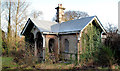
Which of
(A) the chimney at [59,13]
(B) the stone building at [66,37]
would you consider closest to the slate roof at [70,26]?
(B) the stone building at [66,37]

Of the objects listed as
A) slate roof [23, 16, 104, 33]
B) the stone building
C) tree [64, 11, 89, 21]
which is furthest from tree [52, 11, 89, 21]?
the stone building

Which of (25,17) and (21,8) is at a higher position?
(21,8)

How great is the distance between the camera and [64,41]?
14133 mm

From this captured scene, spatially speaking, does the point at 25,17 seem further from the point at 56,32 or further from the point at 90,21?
the point at 90,21

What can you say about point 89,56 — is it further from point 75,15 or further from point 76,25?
point 75,15

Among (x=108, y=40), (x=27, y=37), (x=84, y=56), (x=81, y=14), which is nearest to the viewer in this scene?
(x=108, y=40)

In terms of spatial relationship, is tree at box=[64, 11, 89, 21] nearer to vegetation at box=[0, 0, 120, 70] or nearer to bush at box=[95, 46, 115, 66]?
vegetation at box=[0, 0, 120, 70]

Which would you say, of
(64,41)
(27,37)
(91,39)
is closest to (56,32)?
(64,41)

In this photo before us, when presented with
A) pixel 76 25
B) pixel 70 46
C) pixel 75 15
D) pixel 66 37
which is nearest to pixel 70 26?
pixel 76 25

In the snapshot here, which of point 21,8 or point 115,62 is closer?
point 115,62

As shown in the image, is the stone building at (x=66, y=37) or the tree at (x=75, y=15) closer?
the stone building at (x=66, y=37)

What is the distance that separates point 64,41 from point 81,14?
2118cm

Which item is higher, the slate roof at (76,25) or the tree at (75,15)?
the tree at (75,15)

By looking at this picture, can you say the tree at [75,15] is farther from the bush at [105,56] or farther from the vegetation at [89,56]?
the bush at [105,56]
